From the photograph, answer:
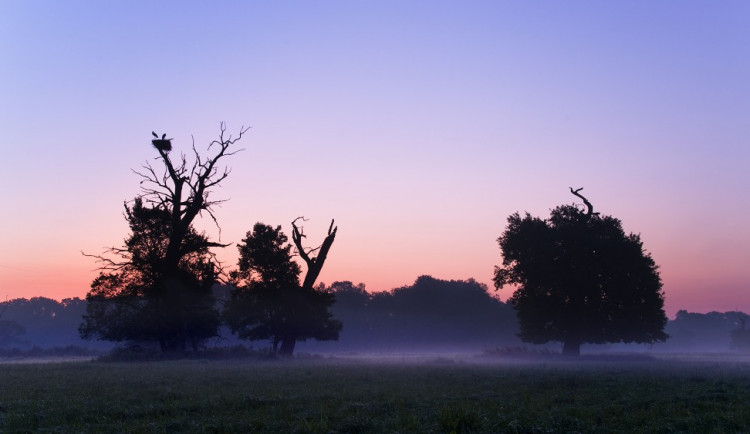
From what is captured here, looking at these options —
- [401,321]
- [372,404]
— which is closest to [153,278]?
[372,404]

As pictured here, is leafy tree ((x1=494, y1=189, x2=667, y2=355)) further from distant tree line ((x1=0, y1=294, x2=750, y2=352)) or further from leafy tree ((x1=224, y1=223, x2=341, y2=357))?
distant tree line ((x1=0, y1=294, x2=750, y2=352))

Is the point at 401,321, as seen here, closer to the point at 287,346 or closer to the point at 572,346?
→ the point at 572,346

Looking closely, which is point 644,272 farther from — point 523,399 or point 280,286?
point 523,399

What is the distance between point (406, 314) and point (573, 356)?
79.3 m

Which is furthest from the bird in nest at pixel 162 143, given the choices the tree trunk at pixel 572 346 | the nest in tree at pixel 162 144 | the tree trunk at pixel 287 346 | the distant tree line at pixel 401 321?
the distant tree line at pixel 401 321

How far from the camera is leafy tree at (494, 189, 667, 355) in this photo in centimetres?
5922

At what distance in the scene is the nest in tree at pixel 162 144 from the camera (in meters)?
46.9

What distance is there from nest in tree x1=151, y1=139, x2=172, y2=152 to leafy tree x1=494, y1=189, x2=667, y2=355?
33594 mm

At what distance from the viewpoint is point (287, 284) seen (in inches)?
2224

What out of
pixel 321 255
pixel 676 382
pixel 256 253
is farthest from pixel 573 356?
pixel 676 382

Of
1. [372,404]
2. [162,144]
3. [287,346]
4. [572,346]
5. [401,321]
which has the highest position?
[162,144]

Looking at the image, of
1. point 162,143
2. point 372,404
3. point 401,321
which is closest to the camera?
point 372,404

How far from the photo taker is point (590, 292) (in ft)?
A: 195

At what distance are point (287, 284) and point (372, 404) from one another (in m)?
40.8
